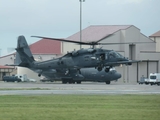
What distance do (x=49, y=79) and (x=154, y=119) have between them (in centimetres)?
7202

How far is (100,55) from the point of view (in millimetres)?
75062

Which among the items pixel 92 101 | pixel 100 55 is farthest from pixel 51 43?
pixel 92 101

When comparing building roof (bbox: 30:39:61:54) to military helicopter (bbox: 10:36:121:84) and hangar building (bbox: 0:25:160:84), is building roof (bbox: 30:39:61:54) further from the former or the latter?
military helicopter (bbox: 10:36:121:84)

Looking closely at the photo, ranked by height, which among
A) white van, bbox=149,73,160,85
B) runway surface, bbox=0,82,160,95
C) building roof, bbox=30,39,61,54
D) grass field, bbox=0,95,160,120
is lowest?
grass field, bbox=0,95,160,120

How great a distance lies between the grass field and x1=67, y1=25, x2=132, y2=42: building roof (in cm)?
7978

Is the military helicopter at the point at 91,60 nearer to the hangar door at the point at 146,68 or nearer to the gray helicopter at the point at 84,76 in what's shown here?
the gray helicopter at the point at 84,76

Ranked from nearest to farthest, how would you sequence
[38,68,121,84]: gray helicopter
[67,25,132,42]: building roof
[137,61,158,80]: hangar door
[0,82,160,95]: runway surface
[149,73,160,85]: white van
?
[0,82,160,95]: runway surface
[149,73,160,85]: white van
[38,68,121,84]: gray helicopter
[67,25,132,42]: building roof
[137,61,158,80]: hangar door

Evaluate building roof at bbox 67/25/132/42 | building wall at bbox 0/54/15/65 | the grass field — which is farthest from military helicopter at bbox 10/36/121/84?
the grass field

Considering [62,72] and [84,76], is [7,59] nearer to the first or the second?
[84,76]

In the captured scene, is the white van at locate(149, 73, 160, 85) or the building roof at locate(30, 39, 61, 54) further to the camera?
the building roof at locate(30, 39, 61, 54)

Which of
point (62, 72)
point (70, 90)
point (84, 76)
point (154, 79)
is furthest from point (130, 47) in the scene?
point (70, 90)

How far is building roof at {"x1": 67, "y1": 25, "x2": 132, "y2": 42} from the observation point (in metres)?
118

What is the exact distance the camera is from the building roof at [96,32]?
11812 cm

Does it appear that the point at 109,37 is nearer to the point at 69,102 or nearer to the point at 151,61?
the point at 151,61
